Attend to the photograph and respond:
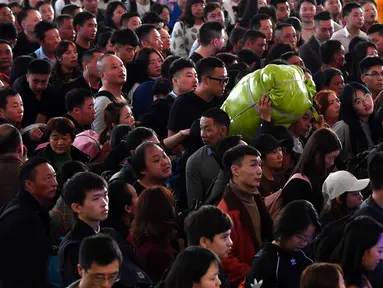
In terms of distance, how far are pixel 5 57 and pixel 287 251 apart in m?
4.86

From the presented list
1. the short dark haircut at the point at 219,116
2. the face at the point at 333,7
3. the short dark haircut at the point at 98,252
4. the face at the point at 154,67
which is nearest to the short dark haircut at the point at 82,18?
the face at the point at 154,67

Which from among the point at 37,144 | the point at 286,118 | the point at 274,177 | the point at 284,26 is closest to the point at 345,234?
the point at 274,177

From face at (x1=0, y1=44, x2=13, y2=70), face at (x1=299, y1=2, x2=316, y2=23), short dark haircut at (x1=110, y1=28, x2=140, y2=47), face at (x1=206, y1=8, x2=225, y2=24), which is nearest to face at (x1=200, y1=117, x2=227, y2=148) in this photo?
short dark haircut at (x1=110, y1=28, x2=140, y2=47)

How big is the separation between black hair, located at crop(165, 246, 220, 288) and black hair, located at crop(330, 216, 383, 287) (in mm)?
707

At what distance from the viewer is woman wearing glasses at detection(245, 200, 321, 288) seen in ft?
15.1

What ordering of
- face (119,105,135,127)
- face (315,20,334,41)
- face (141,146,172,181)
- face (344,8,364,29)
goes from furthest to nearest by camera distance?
face (344,8,364,29) < face (315,20,334,41) < face (119,105,135,127) < face (141,146,172,181)

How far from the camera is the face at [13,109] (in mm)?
7164

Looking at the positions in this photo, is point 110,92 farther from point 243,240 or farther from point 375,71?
point 243,240

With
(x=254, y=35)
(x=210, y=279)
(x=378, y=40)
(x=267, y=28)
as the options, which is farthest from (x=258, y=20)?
(x=210, y=279)

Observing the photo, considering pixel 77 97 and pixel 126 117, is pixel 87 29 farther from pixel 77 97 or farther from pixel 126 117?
pixel 126 117

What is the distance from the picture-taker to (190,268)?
13.2ft

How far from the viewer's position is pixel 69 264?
15.6ft

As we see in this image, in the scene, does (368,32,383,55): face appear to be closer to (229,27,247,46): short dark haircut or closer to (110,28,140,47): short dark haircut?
(229,27,247,46): short dark haircut

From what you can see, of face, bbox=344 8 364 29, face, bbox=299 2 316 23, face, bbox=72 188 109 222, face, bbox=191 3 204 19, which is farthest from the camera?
face, bbox=299 2 316 23
